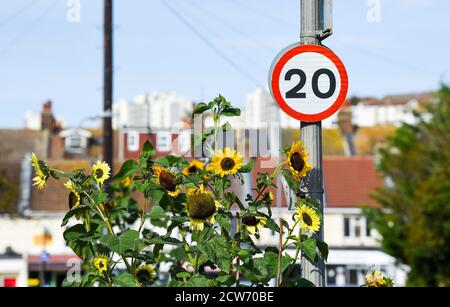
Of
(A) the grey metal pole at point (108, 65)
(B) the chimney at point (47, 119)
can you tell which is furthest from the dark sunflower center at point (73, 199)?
(B) the chimney at point (47, 119)

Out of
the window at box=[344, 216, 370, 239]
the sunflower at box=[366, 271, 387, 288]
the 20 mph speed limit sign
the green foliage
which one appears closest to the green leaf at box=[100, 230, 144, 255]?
the green foliage

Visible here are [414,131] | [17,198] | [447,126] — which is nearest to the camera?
[447,126]

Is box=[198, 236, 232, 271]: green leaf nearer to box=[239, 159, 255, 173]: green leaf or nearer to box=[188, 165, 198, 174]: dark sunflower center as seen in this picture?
box=[239, 159, 255, 173]: green leaf

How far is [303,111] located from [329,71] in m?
0.28

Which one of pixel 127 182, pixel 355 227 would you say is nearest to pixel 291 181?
pixel 127 182

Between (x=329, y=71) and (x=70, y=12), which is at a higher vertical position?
(x=70, y=12)

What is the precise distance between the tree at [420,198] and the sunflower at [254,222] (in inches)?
1604

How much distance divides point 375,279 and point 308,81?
1.21 m

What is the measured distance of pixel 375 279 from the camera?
638cm

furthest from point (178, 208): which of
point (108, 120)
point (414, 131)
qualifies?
point (414, 131)

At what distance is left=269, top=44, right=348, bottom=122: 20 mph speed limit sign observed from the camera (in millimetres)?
6539

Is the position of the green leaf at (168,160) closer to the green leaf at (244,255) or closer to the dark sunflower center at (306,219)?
the green leaf at (244,255)
